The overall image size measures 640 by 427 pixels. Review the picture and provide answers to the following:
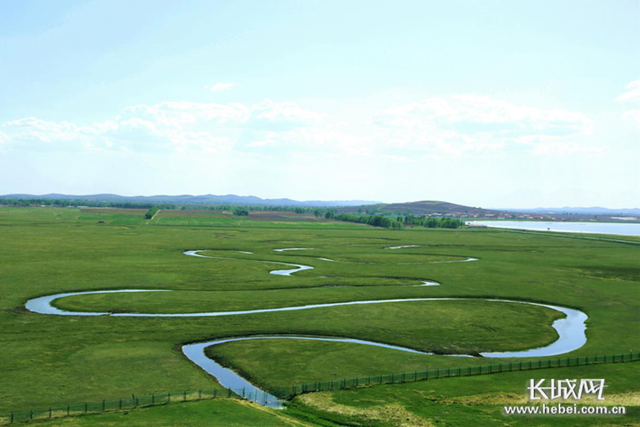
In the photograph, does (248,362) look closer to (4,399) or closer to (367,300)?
(4,399)

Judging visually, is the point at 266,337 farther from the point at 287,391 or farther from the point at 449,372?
the point at 449,372

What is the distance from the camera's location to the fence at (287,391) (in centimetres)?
3616

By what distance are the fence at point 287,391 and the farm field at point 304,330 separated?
3.89 ft

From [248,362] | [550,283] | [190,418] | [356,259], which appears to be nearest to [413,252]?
[356,259]

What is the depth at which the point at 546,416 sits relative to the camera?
37844 mm

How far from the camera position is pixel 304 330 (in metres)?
62.0

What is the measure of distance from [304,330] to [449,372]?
20960 millimetres

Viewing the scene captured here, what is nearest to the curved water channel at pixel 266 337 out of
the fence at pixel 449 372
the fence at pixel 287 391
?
the fence at pixel 287 391

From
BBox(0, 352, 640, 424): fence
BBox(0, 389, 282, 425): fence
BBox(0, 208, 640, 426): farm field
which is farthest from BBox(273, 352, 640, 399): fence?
BBox(0, 389, 282, 425): fence

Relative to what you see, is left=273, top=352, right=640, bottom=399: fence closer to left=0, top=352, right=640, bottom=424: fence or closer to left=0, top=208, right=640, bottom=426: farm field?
A: left=0, top=352, right=640, bottom=424: fence

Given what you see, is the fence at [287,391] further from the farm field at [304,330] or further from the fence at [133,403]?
the farm field at [304,330]

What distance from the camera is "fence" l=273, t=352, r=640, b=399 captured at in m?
43.0

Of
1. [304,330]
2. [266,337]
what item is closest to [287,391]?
[266,337]

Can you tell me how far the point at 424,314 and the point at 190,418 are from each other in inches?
1707
